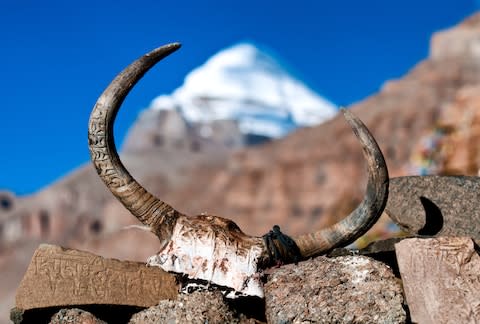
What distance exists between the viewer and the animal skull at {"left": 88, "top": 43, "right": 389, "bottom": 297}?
538cm

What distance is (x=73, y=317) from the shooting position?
16.6 feet

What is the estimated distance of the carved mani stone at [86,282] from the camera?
5.14m

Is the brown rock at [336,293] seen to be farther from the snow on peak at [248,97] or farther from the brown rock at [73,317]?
the snow on peak at [248,97]

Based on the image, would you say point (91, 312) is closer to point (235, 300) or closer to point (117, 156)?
point (235, 300)

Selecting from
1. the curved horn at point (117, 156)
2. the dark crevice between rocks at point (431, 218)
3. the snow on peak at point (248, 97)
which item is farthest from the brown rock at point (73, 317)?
the snow on peak at point (248, 97)

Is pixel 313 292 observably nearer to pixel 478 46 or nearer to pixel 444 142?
pixel 444 142

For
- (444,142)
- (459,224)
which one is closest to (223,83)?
(444,142)

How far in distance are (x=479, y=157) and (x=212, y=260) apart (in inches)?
681

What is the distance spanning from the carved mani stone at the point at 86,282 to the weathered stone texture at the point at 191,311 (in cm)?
12

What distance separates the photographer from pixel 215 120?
117625mm

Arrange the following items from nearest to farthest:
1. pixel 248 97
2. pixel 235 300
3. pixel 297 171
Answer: pixel 235 300 → pixel 297 171 → pixel 248 97

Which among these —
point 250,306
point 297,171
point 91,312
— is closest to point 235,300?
point 250,306

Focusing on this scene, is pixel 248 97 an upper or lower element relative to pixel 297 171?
upper

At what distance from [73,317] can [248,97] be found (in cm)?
12887
